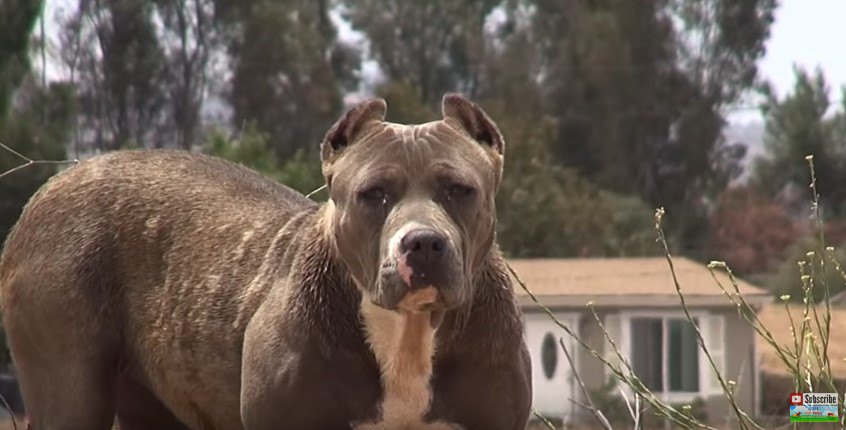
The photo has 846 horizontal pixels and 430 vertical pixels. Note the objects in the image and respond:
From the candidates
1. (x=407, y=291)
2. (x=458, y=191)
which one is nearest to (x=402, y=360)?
(x=407, y=291)

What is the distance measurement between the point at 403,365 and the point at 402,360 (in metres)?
0.02

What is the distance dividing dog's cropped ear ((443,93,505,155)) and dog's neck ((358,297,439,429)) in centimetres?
62

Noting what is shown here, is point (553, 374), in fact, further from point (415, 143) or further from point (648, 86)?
point (415, 143)

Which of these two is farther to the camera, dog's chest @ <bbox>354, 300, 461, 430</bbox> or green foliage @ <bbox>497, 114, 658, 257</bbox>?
green foliage @ <bbox>497, 114, 658, 257</bbox>

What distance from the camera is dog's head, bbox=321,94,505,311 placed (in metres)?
6.17

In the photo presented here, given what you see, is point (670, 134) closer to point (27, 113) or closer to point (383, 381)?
point (27, 113)

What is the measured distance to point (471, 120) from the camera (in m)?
6.82

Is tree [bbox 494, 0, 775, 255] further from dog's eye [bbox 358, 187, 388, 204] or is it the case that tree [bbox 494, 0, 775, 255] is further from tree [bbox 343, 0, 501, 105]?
dog's eye [bbox 358, 187, 388, 204]

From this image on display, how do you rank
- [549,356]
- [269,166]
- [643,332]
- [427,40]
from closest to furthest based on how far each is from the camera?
[549,356]
[269,166]
[643,332]
[427,40]

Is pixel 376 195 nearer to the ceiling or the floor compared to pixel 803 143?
nearer to the floor

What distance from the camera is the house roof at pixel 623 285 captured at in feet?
126

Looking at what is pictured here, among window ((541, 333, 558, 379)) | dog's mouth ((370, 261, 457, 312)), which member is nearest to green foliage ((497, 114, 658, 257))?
window ((541, 333, 558, 379))

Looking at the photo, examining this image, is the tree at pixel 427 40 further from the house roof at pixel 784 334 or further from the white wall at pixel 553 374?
the white wall at pixel 553 374

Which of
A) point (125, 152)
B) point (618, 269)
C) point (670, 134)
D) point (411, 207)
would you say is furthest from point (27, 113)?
point (670, 134)
